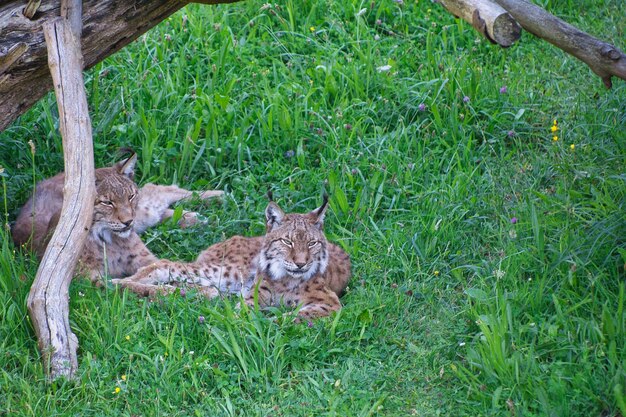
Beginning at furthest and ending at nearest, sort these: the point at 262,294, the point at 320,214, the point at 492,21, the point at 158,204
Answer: the point at 158,204, the point at 320,214, the point at 262,294, the point at 492,21

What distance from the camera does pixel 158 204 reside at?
7.53 metres

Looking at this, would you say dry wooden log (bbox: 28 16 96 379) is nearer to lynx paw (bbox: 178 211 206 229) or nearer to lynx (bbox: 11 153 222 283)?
lynx (bbox: 11 153 222 283)

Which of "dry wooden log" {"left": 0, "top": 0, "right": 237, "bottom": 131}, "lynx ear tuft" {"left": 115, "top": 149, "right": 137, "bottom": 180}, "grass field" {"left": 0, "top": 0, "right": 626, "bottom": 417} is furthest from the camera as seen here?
"lynx ear tuft" {"left": 115, "top": 149, "right": 137, "bottom": 180}

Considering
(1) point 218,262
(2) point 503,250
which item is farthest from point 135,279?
(2) point 503,250

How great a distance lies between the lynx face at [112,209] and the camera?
7.02 m

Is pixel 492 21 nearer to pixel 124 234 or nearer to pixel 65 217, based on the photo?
pixel 65 217

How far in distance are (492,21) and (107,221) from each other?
3.18 m

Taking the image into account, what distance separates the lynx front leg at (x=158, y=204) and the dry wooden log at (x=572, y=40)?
2975 millimetres

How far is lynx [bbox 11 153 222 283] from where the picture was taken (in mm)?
6867

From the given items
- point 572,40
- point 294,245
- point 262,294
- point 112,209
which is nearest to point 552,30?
point 572,40

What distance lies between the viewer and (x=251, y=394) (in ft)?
18.0

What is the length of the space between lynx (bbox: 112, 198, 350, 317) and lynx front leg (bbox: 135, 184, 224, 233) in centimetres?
60

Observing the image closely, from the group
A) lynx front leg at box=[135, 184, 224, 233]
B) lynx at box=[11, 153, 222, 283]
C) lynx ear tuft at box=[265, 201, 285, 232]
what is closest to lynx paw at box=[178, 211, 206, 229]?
lynx front leg at box=[135, 184, 224, 233]

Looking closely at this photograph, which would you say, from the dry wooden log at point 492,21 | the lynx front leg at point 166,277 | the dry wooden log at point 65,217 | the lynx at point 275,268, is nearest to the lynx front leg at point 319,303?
the lynx at point 275,268
